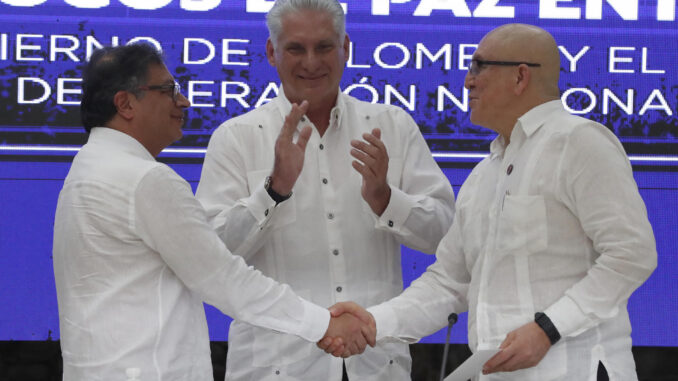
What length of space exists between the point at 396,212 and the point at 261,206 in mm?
441

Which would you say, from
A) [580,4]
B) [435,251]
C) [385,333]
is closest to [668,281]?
[580,4]

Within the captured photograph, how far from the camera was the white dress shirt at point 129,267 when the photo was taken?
2543mm

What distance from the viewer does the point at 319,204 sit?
332 centimetres

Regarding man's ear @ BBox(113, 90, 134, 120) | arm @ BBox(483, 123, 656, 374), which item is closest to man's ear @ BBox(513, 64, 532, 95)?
arm @ BBox(483, 123, 656, 374)

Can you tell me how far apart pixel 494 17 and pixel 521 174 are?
2.04 m

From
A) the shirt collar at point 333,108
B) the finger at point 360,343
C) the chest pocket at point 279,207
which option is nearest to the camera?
the finger at point 360,343

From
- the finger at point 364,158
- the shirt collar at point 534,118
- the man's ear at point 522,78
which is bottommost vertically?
the finger at point 364,158

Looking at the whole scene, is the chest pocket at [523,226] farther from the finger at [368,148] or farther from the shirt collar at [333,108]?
the shirt collar at [333,108]

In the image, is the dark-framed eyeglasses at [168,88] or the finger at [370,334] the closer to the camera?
the dark-framed eyeglasses at [168,88]

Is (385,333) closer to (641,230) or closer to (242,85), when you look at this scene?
(641,230)

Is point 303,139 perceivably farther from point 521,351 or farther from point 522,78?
point 521,351

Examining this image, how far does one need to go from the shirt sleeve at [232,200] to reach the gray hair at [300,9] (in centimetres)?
38

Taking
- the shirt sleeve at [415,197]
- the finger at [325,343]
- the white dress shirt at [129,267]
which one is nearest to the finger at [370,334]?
the finger at [325,343]

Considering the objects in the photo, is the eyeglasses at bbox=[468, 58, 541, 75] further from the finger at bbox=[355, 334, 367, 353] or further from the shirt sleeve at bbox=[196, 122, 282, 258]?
the finger at bbox=[355, 334, 367, 353]
